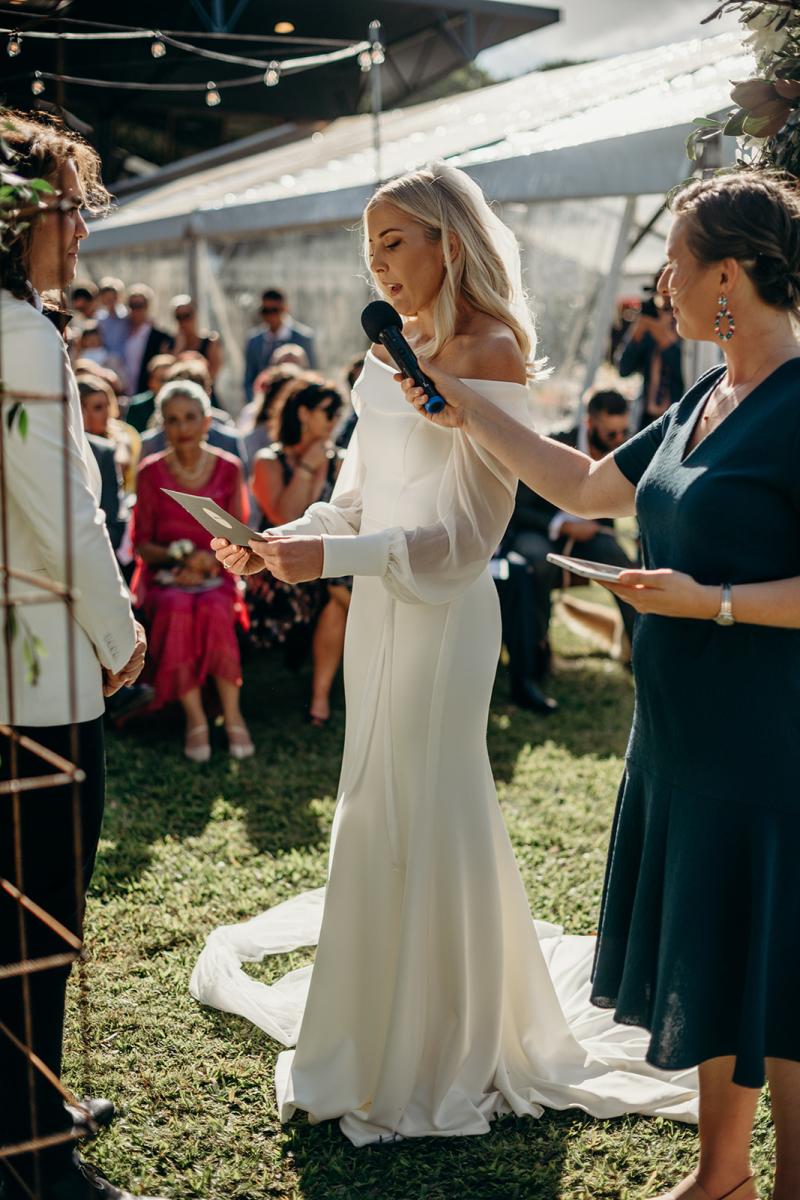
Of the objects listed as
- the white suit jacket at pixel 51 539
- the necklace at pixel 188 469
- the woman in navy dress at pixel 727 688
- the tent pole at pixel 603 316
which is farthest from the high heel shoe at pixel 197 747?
the tent pole at pixel 603 316

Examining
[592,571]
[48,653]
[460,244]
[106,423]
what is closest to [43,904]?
[48,653]

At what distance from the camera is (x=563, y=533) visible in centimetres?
713

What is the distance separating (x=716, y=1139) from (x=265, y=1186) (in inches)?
39.8

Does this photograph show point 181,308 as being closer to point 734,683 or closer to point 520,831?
point 520,831

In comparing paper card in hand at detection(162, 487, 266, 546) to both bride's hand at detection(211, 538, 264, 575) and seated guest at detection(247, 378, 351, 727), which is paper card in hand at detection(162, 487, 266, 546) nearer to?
bride's hand at detection(211, 538, 264, 575)

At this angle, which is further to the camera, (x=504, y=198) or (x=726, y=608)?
(x=504, y=198)

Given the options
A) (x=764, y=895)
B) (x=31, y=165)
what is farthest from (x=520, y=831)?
(x=31, y=165)

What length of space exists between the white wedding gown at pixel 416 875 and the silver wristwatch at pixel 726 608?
2.46 ft

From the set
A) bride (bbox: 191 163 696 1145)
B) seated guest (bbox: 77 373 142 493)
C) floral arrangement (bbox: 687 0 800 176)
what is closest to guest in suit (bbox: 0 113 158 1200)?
bride (bbox: 191 163 696 1145)

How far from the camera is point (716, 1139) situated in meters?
2.42

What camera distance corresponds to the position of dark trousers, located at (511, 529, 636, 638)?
700 centimetres

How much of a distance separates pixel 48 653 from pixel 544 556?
199 inches

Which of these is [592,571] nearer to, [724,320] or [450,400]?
[724,320]

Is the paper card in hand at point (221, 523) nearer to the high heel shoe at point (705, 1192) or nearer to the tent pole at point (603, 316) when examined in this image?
the high heel shoe at point (705, 1192)
